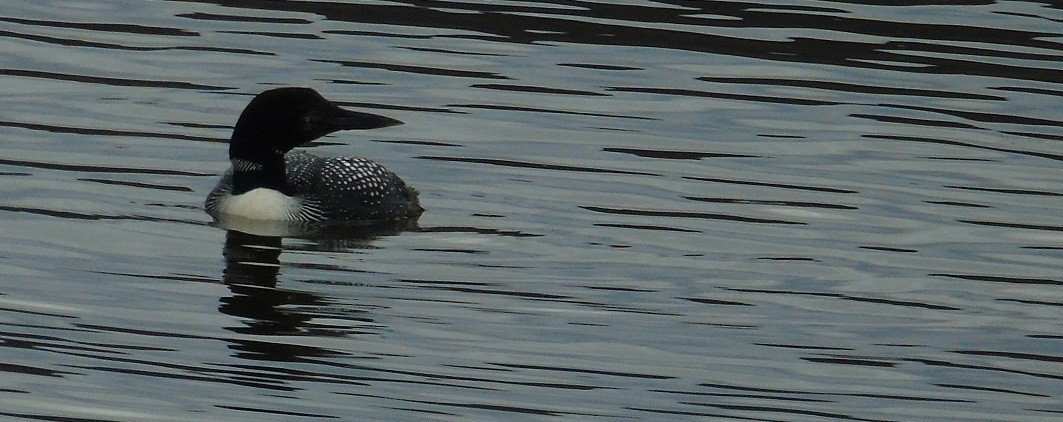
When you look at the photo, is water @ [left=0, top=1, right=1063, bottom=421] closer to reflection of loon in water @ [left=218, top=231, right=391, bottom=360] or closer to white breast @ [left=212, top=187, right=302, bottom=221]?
reflection of loon in water @ [left=218, top=231, right=391, bottom=360]

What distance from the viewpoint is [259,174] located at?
35.3ft

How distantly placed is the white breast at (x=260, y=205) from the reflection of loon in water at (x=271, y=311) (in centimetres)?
61

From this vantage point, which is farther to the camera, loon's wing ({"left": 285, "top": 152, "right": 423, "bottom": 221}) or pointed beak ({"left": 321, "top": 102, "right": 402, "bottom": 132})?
pointed beak ({"left": 321, "top": 102, "right": 402, "bottom": 132})

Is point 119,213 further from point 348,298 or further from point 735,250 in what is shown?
point 735,250

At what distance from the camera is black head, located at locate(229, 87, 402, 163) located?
1073cm

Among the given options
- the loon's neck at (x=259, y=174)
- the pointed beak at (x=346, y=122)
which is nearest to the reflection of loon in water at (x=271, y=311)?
the loon's neck at (x=259, y=174)

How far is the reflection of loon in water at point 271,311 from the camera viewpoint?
26.9 ft

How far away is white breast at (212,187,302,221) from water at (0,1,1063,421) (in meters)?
0.20

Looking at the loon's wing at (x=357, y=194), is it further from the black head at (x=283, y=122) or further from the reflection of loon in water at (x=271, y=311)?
the reflection of loon in water at (x=271, y=311)

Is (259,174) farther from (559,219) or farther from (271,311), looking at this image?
(271,311)

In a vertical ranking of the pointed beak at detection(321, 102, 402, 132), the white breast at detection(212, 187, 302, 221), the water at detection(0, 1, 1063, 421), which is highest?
the pointed beak at detection(321, 102, 402, 132)

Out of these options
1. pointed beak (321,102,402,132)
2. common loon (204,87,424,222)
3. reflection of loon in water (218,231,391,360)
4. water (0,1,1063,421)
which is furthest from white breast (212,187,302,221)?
reflection of loon in water (218,231,391,360)

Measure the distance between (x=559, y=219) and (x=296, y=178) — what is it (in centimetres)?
139

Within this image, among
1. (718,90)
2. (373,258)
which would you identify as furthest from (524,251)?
(718,90)
